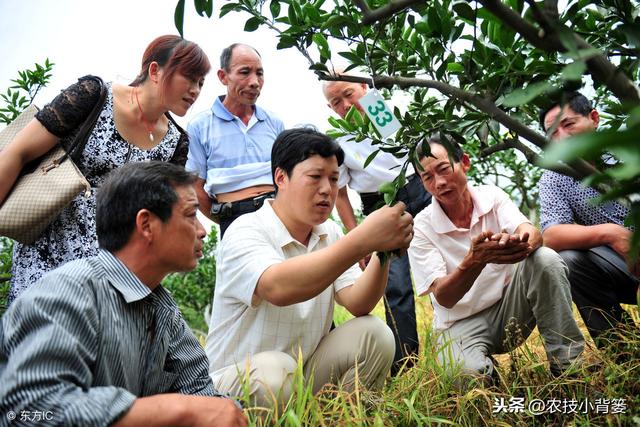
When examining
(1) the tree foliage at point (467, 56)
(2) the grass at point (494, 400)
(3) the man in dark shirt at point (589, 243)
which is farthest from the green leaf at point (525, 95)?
(3) the man in dark shirt at point (589, 243)

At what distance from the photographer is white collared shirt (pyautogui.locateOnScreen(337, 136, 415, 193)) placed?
322 cm

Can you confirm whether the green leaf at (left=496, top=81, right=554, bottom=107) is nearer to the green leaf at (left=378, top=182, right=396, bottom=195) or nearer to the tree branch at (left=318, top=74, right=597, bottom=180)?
the tree branch at (left=318, top=74, right=597, bottom=180)

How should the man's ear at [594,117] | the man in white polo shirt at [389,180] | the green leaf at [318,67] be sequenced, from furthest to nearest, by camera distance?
the man in white polo shirt at [389,180], the man's ear at [594,117], the green leaf at [318,67]

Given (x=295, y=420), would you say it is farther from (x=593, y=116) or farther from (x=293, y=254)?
(x=593, y=116)

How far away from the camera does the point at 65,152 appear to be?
2061mm

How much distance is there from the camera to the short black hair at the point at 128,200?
1.54m

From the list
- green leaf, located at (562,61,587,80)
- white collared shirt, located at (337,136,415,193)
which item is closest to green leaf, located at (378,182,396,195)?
green leaf, located at (562,61,587,80)

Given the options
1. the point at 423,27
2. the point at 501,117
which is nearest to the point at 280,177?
the point at 423,27

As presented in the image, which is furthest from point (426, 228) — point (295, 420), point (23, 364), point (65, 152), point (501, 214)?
point (23, 364)

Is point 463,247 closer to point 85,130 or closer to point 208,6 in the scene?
point 85,130

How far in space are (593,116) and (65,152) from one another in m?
2.18

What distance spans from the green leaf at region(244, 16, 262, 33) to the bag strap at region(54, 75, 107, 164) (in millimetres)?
722

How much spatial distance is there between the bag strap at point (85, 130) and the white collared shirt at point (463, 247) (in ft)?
4.46

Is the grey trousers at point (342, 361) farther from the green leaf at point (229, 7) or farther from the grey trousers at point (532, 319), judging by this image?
the green leaf at point (229, 7)
